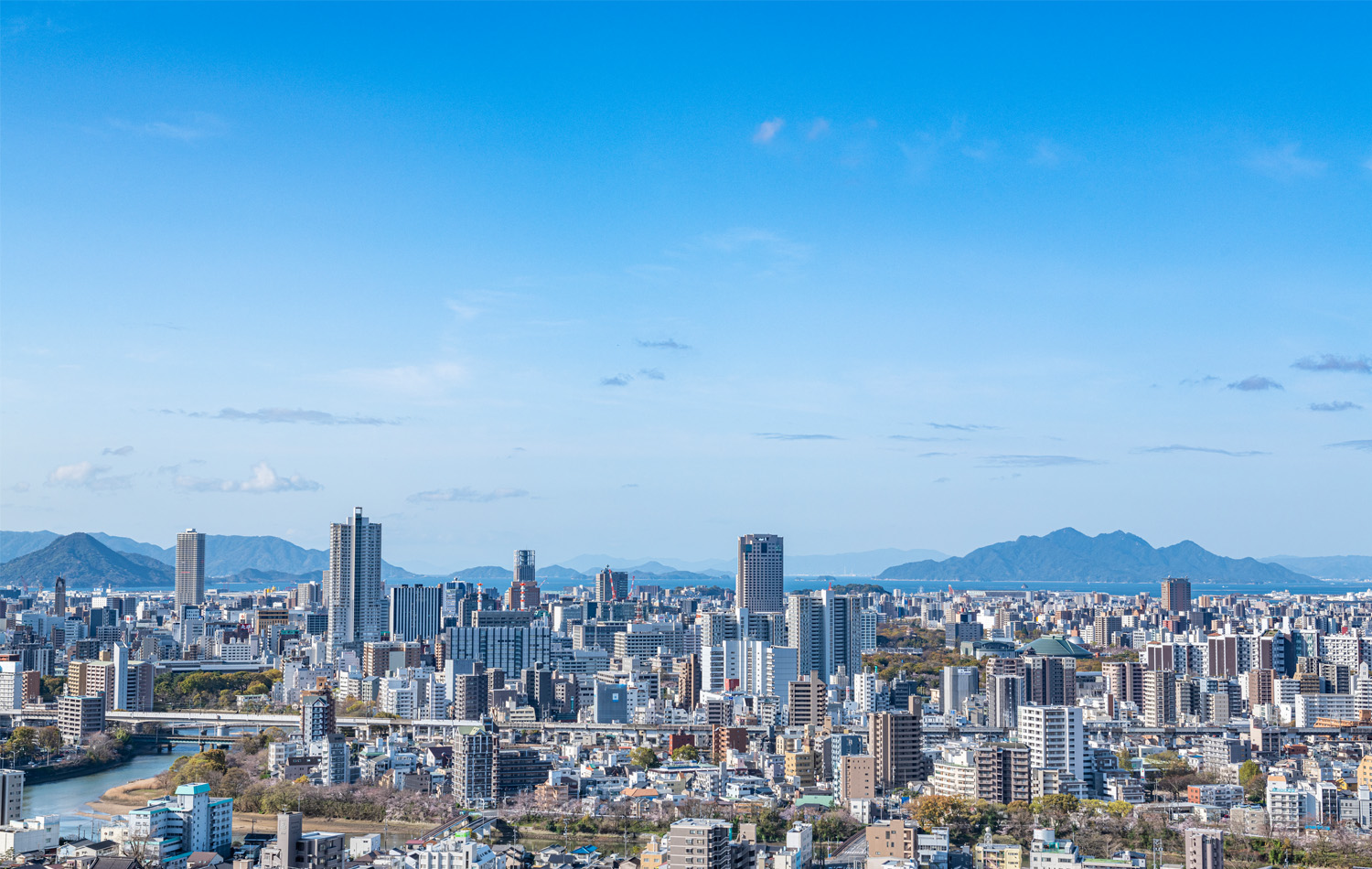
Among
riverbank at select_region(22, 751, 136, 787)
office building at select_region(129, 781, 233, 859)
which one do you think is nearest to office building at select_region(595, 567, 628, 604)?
riverbank at select_region(22, 751, 136, 787)

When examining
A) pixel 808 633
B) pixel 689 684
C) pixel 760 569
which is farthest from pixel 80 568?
pixel 689 684

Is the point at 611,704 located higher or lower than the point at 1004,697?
lower

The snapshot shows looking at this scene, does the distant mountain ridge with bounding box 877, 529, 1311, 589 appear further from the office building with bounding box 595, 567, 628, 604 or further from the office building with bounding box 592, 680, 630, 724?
the office building with bounding box 592, 680, 630, 724

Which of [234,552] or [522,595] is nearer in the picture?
[522,595]

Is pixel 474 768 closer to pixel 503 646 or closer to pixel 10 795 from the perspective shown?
pixel 10 795

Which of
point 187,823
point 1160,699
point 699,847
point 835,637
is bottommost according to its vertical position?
point 1160,699

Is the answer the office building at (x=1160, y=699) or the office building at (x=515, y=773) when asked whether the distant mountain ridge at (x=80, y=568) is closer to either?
the office building at (x=1160, y=699)

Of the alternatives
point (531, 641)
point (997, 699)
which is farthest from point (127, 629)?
point (997, 699)
